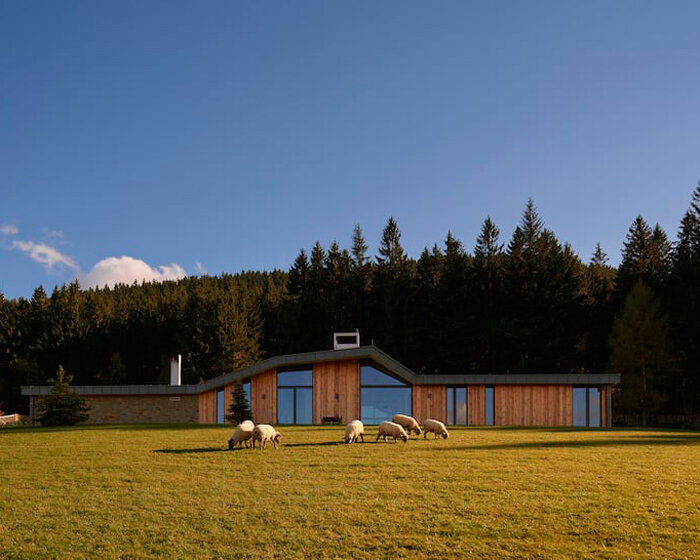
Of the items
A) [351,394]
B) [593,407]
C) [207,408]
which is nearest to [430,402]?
[351,394]

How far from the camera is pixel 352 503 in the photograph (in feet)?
34.8

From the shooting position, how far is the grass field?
8.69 meters

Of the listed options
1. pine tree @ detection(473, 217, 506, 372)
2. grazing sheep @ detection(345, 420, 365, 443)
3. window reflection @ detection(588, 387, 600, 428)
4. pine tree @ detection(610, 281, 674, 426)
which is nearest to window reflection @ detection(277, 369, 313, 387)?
grazing sheep @ detection(345, 420, 365, 443)

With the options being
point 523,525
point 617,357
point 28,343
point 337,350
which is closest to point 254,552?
point 523,525

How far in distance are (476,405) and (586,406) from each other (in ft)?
16.5

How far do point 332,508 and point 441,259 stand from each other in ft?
145

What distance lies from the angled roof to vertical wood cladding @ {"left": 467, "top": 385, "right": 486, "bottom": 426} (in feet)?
1.36

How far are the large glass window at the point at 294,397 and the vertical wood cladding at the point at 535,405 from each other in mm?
8687

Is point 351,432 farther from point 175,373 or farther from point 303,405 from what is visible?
point 175,373

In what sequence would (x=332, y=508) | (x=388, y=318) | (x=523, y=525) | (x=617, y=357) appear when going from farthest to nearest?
(x=388, y=318) → (x=617, y=357) → (x=332, y=508) → (x=523, y=525)

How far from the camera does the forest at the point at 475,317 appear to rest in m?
43.7

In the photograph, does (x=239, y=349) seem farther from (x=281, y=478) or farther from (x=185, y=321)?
(x=281, y=478)

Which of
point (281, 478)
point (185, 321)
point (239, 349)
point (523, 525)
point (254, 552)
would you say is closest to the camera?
point (254, 552)

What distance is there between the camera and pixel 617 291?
160ft
